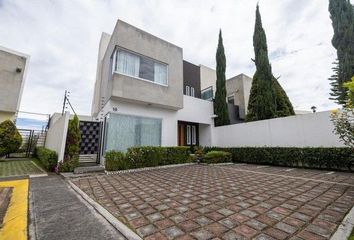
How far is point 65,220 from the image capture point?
2537 millimetres

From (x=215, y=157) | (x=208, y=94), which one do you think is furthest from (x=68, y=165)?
(x=208, y=94)

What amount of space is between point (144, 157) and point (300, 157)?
26.6 ft

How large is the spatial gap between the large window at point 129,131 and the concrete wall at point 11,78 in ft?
35.2

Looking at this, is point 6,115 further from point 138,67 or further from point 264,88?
point 264,88

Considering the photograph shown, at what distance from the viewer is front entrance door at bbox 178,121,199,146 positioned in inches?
531

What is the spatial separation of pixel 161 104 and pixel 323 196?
8.28 metres

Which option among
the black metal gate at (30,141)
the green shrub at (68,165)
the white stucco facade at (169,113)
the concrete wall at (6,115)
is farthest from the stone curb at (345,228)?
the black metal gate at (30,141)

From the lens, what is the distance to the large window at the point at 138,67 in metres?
8.84

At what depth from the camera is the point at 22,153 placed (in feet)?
52.0

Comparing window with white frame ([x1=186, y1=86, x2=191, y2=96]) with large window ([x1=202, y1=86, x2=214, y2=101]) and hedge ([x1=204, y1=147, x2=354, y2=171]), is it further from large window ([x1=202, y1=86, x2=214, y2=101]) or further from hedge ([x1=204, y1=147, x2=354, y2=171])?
hedge ([x1=204, y1=147, x2=354, y2=171])

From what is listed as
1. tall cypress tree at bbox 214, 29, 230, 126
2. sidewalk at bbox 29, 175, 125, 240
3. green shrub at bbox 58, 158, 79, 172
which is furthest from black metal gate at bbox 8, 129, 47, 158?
tall cypress tree at bbox 214, 29, 230, 126

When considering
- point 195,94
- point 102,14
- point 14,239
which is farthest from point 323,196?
point 195,94

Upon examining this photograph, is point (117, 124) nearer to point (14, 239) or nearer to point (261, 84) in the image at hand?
Answer: point (14, 239)

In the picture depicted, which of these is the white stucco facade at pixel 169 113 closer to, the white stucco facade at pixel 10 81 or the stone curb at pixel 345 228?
the white stucco facade at pixel 10 81
